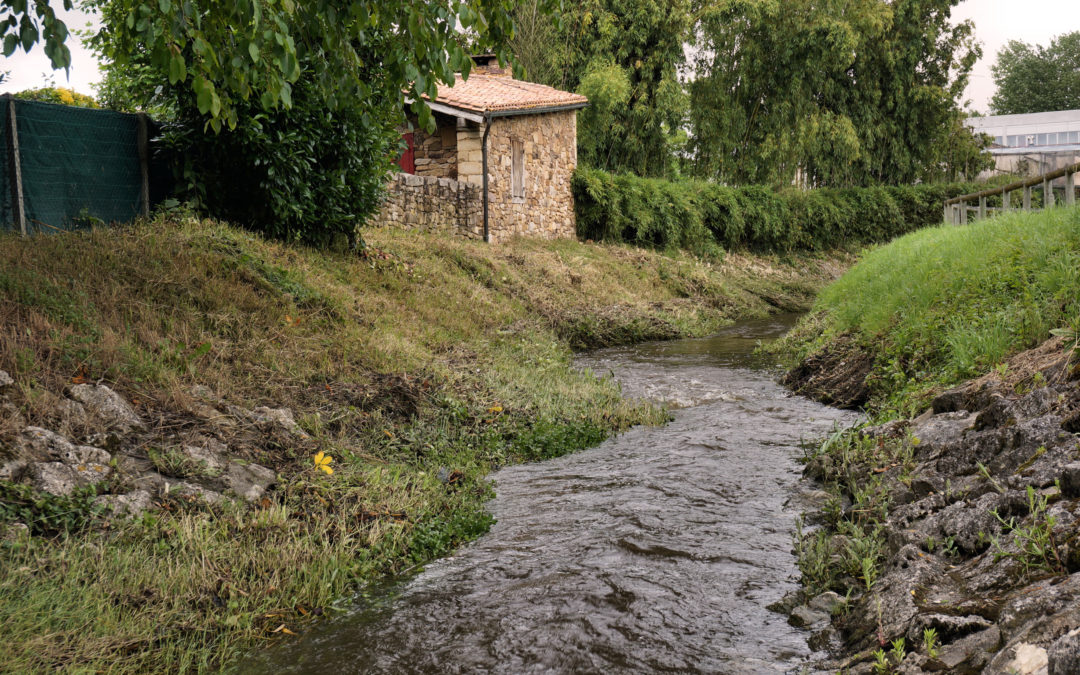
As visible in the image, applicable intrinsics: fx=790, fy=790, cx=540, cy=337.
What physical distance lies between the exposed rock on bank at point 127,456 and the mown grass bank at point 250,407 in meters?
0.09

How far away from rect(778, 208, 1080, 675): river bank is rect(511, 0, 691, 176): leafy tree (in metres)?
21.5

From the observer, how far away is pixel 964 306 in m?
8.73

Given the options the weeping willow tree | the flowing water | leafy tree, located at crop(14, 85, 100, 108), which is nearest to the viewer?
the flowing water

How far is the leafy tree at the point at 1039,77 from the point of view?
6375 centimetres

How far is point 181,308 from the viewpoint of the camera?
27.1ft

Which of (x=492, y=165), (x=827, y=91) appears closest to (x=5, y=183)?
(x=492, y=165)

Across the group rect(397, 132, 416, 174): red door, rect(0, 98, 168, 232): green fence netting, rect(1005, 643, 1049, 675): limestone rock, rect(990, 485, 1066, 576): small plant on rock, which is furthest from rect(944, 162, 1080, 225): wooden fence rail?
rect(397, 132, 416, 174): red door

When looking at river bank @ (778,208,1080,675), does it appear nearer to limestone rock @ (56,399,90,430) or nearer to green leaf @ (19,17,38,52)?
limestone rock @ (56,399,90,430)

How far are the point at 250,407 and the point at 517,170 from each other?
16991 mm

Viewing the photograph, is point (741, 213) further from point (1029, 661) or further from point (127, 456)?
point (1029, 661)

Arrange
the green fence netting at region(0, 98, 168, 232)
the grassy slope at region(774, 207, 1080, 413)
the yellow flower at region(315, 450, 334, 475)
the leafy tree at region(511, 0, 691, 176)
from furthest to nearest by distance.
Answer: the leafy tree at region(511, 0, 691, 176)
the green fence netting at region(0, 98, 168, 232)
the grassy slope at region(774, 207, 1080, 413)
the yellow flower at region(315, 450, 334, 475)

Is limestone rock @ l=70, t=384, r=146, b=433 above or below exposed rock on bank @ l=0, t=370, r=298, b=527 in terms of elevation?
above

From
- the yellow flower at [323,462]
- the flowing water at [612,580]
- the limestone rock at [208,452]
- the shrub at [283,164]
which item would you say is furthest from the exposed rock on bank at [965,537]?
the shrub at [283,164]

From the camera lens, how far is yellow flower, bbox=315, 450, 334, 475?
240 inches
